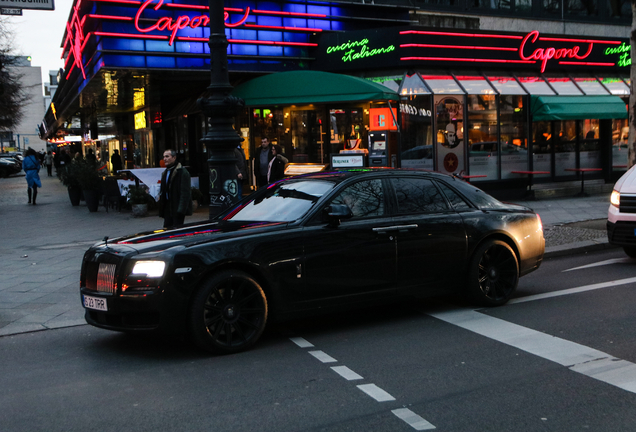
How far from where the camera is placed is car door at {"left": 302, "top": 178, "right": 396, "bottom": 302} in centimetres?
627

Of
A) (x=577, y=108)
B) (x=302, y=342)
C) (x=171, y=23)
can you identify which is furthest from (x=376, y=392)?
(x=577, y=108)

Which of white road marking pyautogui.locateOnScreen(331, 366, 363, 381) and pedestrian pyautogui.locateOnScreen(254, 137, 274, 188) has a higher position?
pedestrian pyautogui.locateOnScreen(254, 137, 274, 188)

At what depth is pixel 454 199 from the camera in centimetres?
736

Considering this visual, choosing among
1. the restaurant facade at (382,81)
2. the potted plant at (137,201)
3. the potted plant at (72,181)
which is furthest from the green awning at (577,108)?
the potted plant at (72,181)

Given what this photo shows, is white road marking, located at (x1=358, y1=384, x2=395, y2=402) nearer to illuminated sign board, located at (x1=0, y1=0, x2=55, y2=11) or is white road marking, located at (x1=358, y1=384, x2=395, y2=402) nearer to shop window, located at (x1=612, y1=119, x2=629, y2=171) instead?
illuminated sign board, located at (x1=0, y1=0, x2=55, y2=11)

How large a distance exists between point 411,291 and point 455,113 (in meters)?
12.1

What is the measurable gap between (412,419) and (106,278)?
3.00m

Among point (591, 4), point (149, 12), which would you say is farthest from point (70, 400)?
point (591, 4)

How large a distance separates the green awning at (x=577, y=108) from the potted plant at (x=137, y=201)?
10.8m

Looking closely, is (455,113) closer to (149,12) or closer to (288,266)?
(149,12)

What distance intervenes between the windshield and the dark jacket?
3.04 m

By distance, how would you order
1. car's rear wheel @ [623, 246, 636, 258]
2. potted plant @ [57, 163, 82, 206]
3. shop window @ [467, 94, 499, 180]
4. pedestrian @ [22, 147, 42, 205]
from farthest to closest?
pedestrian @ [22, 147, 42, 205] → potted plant @ [57, 163, 82, 206] → shop window @ [467, 94, 499, 180] → car's rear wheel @ [623, 246, 636, 258]

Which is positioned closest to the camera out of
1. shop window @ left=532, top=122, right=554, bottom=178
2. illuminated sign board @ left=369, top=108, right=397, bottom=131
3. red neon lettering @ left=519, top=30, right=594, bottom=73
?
illuminated sign board @ left=369, top=108, right=397, bottom=131

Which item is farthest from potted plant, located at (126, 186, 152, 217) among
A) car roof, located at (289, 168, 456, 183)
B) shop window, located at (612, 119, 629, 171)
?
shop window, located at (612, 119, 629, 171)
